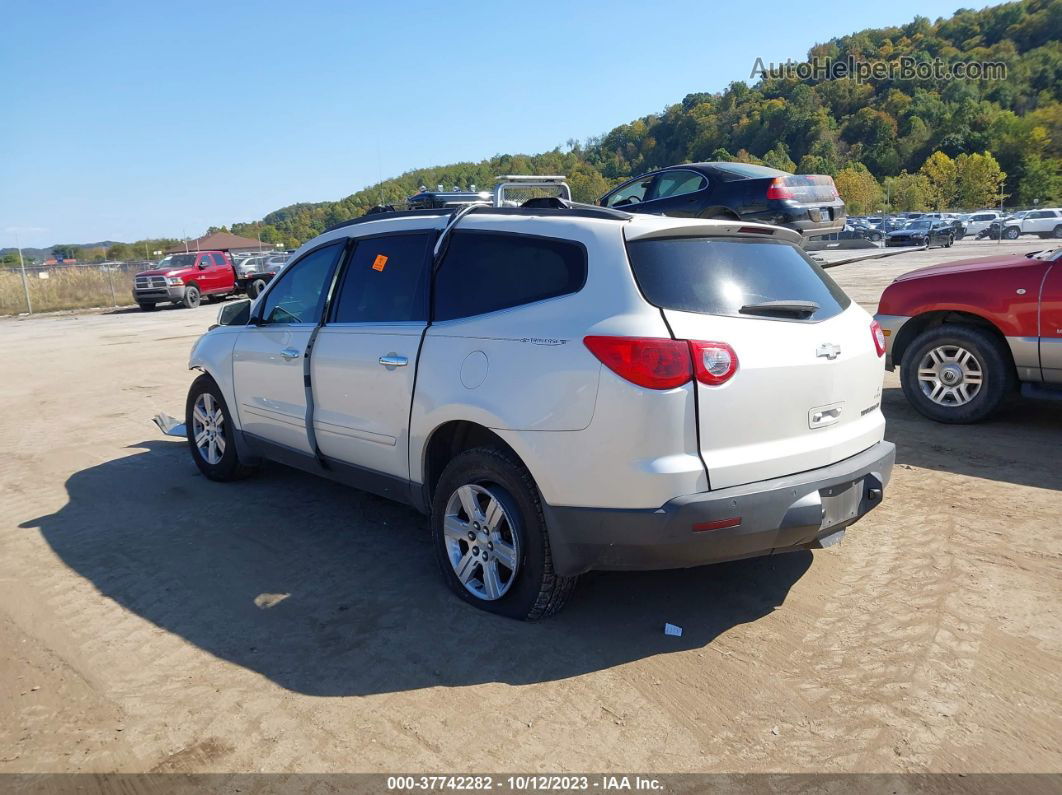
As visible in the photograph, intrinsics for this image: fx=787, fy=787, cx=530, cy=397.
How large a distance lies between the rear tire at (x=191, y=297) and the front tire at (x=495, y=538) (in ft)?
86.4

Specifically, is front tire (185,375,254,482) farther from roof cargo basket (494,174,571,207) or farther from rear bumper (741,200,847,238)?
rear bumper (741,200,847,238)

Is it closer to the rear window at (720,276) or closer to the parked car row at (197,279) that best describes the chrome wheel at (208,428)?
the rear window at (720,276)

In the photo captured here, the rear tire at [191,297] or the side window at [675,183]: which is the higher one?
the side window at [675,183]

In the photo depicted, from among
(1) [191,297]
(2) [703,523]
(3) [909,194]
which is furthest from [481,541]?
(3) [909,194]

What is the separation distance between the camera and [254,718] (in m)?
2.97

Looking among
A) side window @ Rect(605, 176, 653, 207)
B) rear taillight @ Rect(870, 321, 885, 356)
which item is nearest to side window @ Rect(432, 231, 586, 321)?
rear taillight @ Rect(870, 321, 885, 356)

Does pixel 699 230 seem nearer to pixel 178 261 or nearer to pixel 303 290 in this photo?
pixel 303 290

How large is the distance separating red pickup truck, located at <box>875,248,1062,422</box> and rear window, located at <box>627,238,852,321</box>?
3.25 meters

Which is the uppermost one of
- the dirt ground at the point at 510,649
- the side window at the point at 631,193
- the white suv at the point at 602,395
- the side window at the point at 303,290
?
the side window at the point at 631,193

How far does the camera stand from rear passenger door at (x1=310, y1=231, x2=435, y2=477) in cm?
411

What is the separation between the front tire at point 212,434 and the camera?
19.1ft

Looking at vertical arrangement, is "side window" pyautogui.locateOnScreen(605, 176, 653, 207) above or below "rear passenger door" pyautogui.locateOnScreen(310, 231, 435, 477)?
above

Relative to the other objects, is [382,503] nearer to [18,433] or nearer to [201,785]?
[201,785]

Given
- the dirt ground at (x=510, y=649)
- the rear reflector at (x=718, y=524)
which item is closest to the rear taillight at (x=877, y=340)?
the dirt ground at (x=510, y=649)
